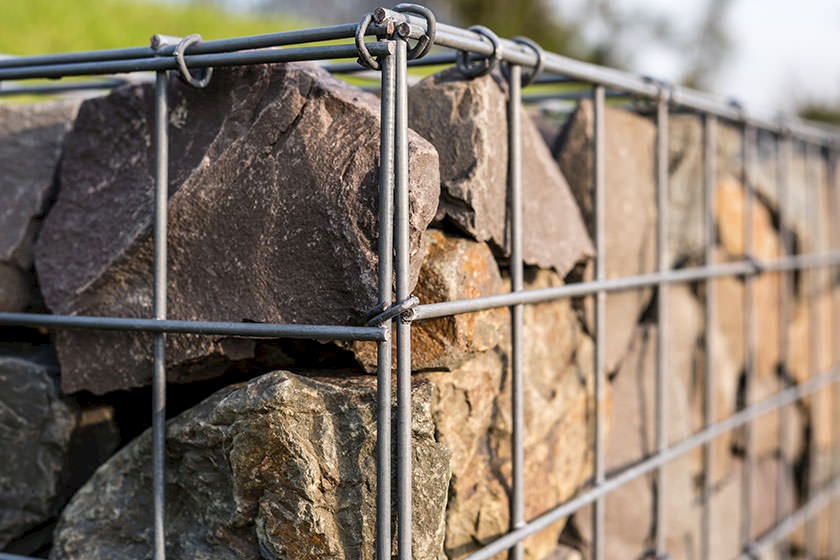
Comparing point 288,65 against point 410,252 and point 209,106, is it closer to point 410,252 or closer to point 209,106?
point 209,106

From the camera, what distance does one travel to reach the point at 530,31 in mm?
10742

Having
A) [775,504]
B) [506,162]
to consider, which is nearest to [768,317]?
[775,504]

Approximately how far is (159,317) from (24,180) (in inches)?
17.8

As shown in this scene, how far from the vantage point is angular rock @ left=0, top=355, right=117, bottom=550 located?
1347 millimetres

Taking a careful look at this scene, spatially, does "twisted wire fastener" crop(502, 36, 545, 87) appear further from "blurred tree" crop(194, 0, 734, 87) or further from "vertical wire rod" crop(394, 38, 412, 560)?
"blurred tree" crop(194, 0, 734, 87)

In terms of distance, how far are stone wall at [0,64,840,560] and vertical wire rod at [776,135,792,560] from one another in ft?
2.83

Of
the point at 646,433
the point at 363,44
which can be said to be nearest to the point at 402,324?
the point at 363,44

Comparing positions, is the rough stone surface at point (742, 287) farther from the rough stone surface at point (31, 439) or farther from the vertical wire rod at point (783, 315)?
the rough stone surface at point (31, 439)

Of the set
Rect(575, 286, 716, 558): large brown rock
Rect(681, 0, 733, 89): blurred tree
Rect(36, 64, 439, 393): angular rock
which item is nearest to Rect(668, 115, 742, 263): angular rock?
Rect(575, 286, 716, 558): large brown rock

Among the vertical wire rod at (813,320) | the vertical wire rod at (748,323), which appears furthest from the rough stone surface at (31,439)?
the vertical wire rod at (813,320)

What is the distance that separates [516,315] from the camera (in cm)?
128

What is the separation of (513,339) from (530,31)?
996 cm

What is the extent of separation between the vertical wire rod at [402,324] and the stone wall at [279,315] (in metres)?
0.09

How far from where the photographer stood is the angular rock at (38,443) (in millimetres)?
1347
